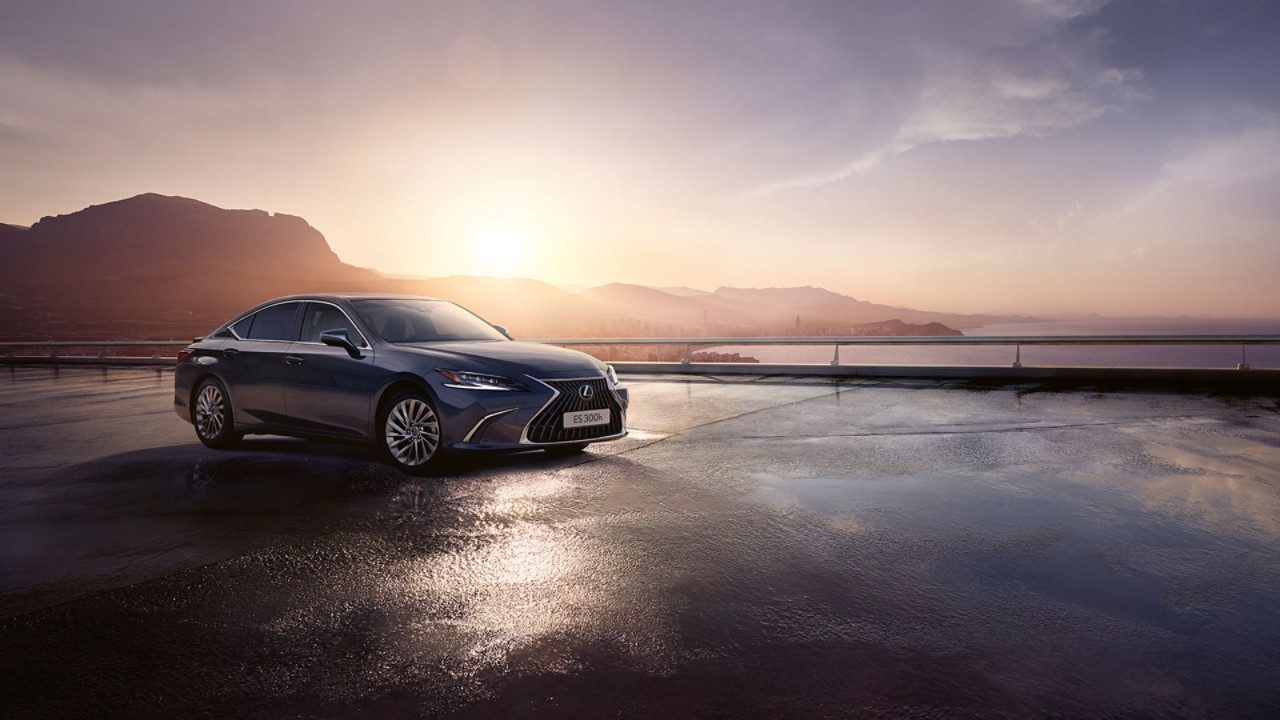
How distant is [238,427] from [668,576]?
6535 millimetres

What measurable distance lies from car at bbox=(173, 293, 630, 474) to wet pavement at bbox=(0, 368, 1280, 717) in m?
0.40

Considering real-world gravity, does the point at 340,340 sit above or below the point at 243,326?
below

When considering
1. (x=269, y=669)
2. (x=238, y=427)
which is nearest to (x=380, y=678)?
(x=269, y=669)

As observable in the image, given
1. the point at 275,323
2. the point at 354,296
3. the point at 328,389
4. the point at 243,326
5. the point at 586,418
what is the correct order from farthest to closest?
the point at 243,326
the point at 275,323
the point at 354,296
the point at 328,389
the point at 586,418

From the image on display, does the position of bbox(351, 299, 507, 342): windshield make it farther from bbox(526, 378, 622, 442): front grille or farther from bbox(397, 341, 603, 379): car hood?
bbox(526, 378, 622, 442): front grille

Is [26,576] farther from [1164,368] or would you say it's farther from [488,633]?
[1164,368]

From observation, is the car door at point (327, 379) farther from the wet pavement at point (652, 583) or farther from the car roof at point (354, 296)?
the wet pavement at point (652, 583)

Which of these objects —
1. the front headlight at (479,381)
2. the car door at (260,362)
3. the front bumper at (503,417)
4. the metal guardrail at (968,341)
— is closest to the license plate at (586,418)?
the front bumper at (503,417)

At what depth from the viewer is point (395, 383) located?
7.34 metres

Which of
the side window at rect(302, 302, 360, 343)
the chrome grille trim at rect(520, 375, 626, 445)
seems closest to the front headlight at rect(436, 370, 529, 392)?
the chrome grille trim at rect(520, 375, 626, 445)

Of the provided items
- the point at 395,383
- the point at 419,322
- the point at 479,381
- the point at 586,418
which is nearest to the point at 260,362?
the point at 419,322

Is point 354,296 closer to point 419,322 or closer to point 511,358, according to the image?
point 419,322

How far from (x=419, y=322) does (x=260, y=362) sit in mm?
1828

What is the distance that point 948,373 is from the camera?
17797 millimetres
